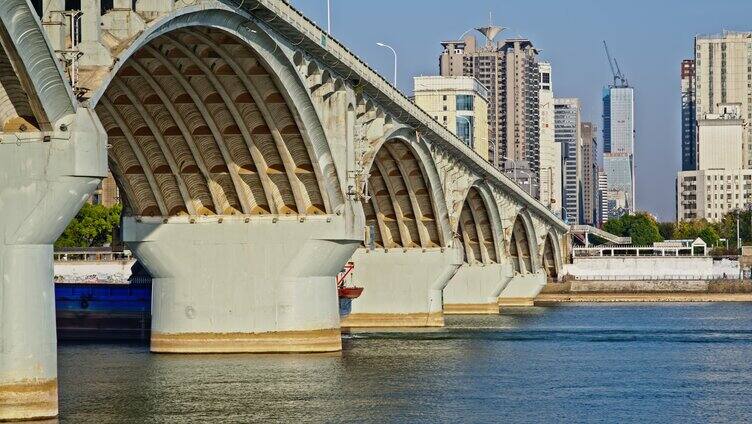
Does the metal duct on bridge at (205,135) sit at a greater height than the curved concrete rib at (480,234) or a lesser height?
greater

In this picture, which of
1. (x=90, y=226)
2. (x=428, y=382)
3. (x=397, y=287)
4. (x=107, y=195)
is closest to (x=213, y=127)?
(x=428, y=382)

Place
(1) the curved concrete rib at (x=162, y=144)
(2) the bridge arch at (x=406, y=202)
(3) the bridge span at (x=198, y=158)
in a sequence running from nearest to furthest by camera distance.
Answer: (3) the bridge span at (x=198, y=158) < (1) the curved concrete rib at (x=162, y=144) < (2) the bridge arch at (x=406, y=202)

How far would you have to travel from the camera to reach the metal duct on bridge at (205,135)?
6844cm

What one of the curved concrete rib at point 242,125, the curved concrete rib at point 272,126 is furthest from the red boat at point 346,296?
the curved concrete rib at point 242,125

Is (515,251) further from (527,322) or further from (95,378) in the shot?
(95,378)

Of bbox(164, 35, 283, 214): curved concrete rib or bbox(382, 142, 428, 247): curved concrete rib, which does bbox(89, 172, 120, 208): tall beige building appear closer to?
bbox(382, 142, 428, 247): curved concrete rib

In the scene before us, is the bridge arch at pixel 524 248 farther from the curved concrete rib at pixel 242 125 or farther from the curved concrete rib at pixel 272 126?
the curved concrete rib at pixel 242 125

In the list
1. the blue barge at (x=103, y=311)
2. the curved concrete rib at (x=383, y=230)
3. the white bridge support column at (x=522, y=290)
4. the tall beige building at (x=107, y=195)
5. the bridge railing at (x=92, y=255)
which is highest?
the tall beige building at (x=107, y=195)

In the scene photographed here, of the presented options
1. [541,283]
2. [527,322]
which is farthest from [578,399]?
[541,283]

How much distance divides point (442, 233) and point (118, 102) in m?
44.7

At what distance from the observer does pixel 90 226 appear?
546 feet

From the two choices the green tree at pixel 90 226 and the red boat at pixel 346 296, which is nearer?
the red boat at pixel 346 296

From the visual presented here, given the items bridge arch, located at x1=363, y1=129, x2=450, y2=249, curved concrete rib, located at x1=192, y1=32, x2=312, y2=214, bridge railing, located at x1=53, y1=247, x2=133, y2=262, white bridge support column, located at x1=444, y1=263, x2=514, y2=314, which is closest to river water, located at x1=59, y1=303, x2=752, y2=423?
curved concrete rib, located at x1=192, y1=32, x2=312, y2=214

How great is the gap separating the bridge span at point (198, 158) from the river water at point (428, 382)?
3.39m
